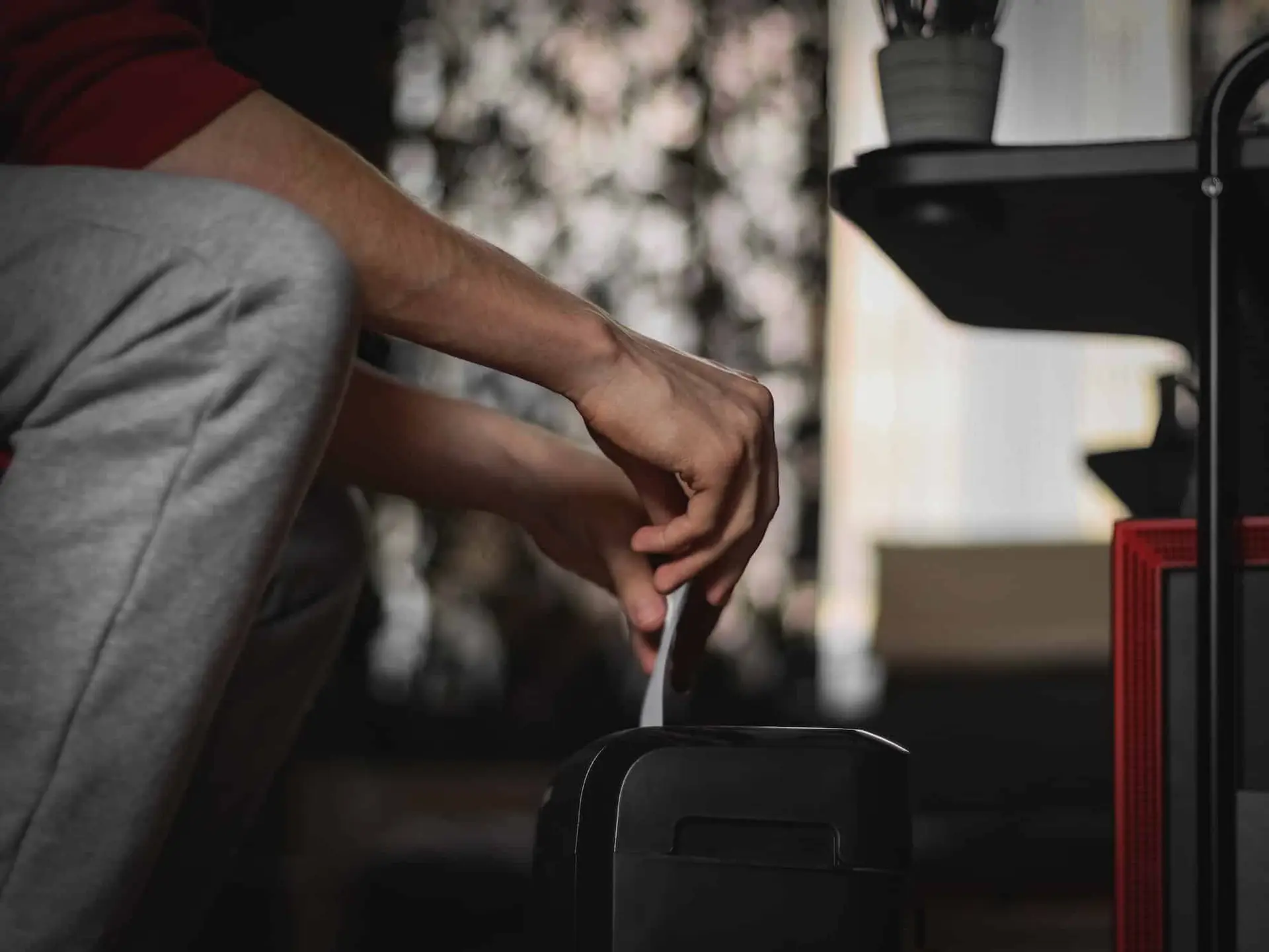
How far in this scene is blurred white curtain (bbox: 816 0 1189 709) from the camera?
12.2ft

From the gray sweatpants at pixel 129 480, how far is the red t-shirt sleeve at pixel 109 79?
0.16 ft

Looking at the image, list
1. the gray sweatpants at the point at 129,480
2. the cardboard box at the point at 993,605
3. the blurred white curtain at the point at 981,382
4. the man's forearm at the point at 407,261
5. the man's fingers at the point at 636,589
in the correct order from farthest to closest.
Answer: the blurred white curtain at the point at 981,382 < the cardboard box at the point at 993,605 < the man's fingers at the point at 636,589 < the man's forearm at the point at 407,261 < the gray sweatpants at the point at 129,480

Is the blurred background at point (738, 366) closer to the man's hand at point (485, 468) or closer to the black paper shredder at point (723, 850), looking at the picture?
the man's hand at point (485, 468)

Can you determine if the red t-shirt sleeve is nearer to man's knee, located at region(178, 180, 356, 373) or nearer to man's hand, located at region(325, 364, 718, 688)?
man's knee, located at region(178, 180, 356, 373)

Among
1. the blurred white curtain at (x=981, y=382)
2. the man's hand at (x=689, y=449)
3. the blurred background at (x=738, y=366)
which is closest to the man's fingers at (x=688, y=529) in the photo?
the man's hand at (x=689, y=449)

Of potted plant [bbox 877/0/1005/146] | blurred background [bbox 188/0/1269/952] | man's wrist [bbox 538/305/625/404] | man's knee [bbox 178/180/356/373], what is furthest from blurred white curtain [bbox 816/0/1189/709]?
man's knee [bbox 178/180/356/373]

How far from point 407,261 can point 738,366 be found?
288 cm

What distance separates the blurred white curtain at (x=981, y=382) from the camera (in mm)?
3732

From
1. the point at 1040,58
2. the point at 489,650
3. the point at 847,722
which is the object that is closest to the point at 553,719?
the point at 489,650

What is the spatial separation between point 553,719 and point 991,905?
1312 mm

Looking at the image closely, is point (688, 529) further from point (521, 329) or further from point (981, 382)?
point (981, 382)

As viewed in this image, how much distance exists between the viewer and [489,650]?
11.2 feet

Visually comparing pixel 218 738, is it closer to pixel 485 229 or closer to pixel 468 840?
pixel 468 840

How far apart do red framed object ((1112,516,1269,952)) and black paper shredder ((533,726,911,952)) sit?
0.11 meters
